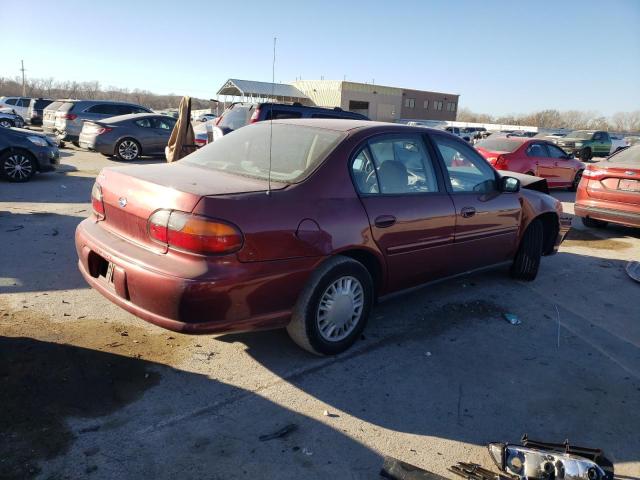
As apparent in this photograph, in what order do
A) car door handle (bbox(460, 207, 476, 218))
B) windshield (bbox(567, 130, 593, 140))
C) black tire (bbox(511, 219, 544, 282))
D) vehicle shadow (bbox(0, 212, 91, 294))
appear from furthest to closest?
windshield (bbox(567, 130, 593, 140)), black tire (bbox(511, 219, 544, 282)), vehicle shadow (bbox(0, 212, 91, 294)), car door handle (bbox(460, 207, 476, 218))

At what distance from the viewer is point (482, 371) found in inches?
140

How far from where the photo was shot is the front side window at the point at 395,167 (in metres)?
3.67

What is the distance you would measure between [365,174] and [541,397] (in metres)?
1.95

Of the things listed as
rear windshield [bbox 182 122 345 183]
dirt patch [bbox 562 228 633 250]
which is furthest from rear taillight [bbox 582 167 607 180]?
rear windshield [bbox 182 122 345 183]

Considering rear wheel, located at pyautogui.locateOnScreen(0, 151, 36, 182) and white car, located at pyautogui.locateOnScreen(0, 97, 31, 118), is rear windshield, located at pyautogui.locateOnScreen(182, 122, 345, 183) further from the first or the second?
white car, located at pyautogui.locateOnScreen(0, 97, 31, 118)

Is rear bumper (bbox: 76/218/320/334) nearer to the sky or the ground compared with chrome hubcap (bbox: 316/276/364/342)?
nearer to the sky

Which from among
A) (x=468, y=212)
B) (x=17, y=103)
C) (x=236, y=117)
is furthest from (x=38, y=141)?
(x=17, y=103)

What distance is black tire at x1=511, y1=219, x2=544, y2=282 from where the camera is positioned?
17.8 feet

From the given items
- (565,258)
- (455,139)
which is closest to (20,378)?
(455,139)

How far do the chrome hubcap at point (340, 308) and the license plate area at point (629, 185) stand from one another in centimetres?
620

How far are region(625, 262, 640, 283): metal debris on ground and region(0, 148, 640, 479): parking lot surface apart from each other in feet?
4.20

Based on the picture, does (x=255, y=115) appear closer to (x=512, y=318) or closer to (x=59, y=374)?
(x=512, y=318)

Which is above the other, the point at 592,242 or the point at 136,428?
the point at 592,242

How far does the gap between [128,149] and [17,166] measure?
499cm
